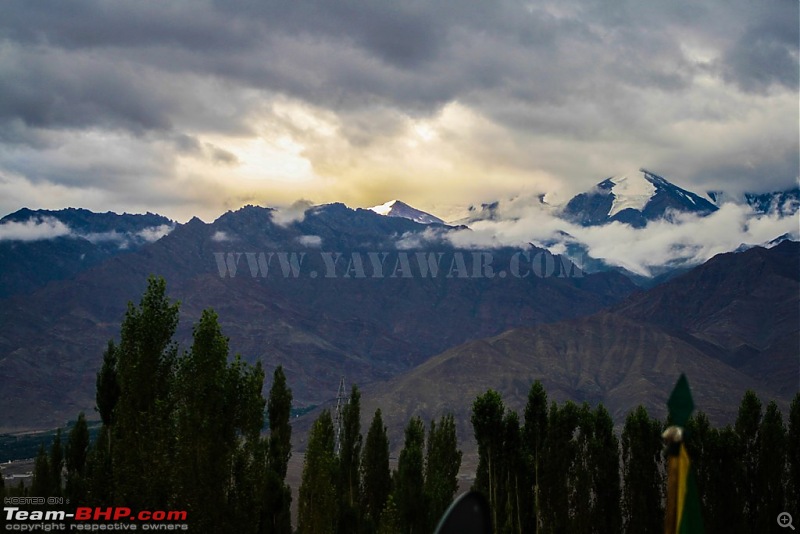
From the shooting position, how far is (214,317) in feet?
137

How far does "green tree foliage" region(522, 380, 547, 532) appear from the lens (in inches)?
2462

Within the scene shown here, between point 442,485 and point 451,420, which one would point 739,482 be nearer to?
point 442,485

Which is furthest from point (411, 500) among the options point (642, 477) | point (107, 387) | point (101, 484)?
point (101, 484)

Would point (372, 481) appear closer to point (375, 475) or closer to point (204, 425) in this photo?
point (375, 475)

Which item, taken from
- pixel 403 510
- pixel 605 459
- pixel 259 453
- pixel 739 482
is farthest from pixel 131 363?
pixel 739 482

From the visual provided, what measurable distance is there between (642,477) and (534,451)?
8.29 m

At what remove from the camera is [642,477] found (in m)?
63.7

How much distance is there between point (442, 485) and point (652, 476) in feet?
52.9

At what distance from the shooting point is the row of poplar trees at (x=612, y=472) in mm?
62094

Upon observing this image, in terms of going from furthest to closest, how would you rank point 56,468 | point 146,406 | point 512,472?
point 56,468 → point 512,472 → point 146,406

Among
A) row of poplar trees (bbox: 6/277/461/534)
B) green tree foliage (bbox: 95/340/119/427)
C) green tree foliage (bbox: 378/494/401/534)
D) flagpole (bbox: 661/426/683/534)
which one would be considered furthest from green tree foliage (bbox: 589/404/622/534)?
flagpole (bbox: 661/426/683/534)

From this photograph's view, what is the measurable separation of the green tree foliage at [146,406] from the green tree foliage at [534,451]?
31.0 metres

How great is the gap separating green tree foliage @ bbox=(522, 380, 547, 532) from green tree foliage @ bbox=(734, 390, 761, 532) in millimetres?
14875

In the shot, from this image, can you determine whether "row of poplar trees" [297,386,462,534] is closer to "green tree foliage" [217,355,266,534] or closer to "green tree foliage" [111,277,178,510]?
"green tree foliage" [217,355,266,534]
